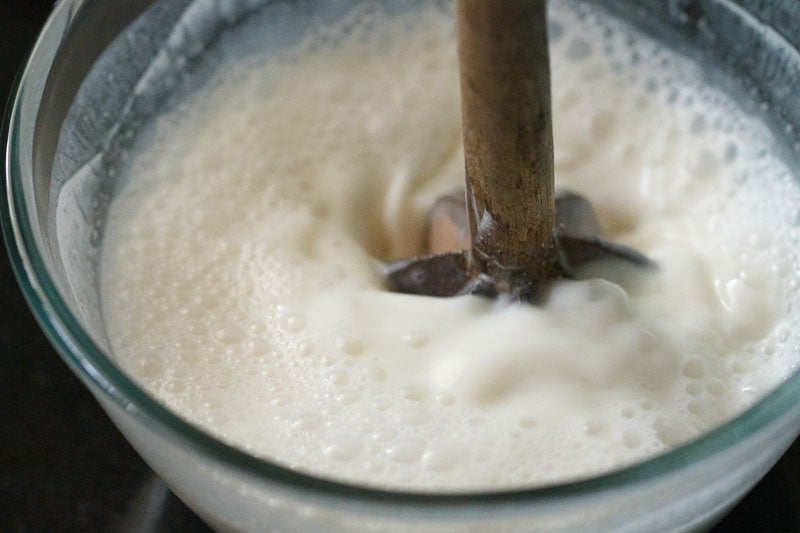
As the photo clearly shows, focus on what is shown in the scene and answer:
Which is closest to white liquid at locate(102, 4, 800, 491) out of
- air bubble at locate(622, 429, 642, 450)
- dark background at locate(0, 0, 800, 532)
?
air bubble at locate(622, 429, 642, 450)

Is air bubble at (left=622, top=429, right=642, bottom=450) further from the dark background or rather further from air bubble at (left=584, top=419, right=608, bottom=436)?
the dark background

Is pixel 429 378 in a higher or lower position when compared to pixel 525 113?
lower

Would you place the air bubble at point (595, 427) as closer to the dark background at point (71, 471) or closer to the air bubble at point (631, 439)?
the air bubble at point (631, 439)

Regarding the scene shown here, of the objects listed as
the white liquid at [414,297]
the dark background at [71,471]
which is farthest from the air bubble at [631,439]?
the dark background at [71,471]

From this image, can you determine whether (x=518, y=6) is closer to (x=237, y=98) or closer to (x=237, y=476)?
(x=237, y=476)

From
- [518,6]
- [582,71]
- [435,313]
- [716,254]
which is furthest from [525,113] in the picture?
[582,71]

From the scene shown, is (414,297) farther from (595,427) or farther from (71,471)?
(71,471)
